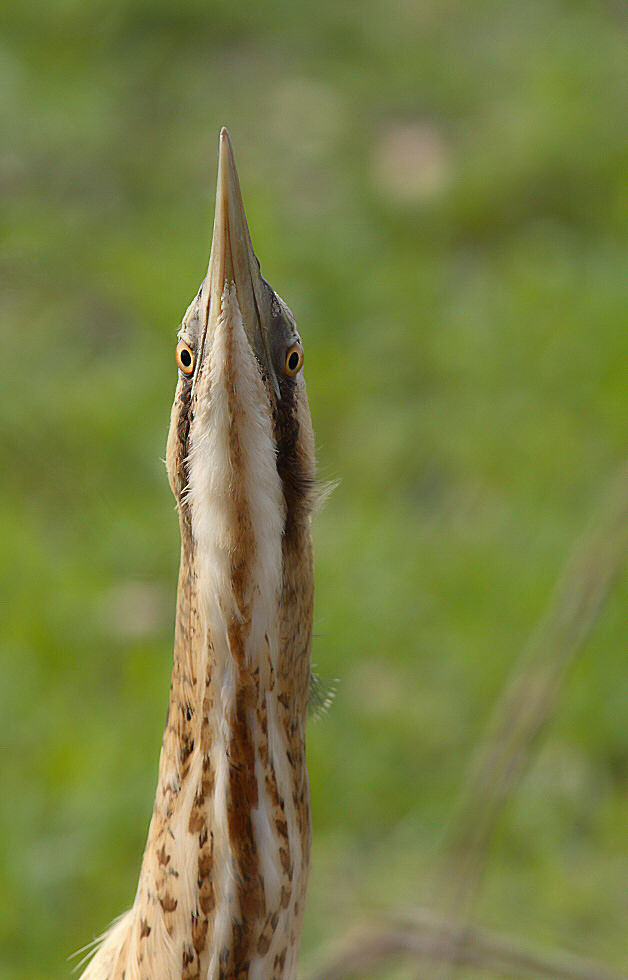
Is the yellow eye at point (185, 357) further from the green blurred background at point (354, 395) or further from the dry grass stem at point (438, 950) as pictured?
the dry grass stem at point (438, 950)

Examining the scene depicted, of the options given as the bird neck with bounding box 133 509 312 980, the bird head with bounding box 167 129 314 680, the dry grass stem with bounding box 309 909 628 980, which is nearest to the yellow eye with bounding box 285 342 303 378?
the bird head with bounding box 167 129 314 680

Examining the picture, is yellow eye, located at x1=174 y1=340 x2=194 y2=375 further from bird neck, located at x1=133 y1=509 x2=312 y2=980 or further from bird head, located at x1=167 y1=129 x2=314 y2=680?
bird neck, located at x1=133 y1=509 x2=312 y2=980

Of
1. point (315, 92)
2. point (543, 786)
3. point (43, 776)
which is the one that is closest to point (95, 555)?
point (43, 776)

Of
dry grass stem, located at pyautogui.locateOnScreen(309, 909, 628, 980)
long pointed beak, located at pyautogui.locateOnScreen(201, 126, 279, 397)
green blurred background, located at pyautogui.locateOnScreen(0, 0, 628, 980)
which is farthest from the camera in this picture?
green blurred background, located at pyautogui.locateOnScreen(0, 0, 628, 980)

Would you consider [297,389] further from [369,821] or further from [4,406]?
[369,821]

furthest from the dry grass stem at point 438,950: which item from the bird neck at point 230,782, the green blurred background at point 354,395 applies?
the green blurred background at point 354,395

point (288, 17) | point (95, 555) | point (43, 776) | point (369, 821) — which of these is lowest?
point (369, 821)

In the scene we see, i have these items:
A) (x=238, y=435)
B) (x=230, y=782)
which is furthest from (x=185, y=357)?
(x=230, y=782)
